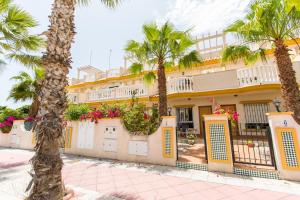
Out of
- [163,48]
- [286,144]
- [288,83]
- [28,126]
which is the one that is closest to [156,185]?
[286,144]

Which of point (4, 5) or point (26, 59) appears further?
point (26, 59)

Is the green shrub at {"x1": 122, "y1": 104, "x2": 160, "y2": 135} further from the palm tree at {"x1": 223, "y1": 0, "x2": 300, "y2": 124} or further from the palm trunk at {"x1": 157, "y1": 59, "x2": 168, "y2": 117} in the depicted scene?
the palm tree at {"x1": 223, "y1": 0, "x2": 300, "y2": 124}

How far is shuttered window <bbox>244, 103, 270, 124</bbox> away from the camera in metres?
12.4

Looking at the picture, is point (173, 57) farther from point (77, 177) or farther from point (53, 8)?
point (77, 177)

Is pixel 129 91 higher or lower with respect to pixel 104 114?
higher

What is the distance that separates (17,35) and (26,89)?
8734mm

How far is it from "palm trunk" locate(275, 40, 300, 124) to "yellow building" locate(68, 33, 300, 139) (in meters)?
3.90

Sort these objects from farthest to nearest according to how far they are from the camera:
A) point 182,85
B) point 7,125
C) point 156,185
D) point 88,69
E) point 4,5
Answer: point 88,69 → point 7,125 → point 182,85 → point 4,5 → point 156,185

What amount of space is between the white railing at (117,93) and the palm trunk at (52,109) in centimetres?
1117

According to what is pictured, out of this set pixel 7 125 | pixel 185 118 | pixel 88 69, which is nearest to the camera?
pixel 7 125

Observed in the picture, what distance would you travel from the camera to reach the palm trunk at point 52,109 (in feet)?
Result: 10.3

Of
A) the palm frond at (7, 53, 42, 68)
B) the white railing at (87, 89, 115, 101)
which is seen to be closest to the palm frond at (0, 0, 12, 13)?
the palm frond at (7, 53, 42, 68)

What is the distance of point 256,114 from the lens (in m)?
12.7

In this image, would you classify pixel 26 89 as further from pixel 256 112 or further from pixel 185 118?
pixel 256 112
